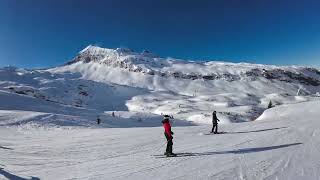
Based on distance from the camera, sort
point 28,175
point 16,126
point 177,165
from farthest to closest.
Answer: point 16,126 → point 177,165 → point 28,175

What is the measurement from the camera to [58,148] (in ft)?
80.5

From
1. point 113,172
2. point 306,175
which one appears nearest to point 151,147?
point 113,172

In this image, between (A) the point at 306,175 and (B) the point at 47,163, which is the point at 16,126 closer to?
(B) the point at 47,163

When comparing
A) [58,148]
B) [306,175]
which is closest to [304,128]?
[306,175]

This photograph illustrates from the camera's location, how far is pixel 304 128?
29.4 metres

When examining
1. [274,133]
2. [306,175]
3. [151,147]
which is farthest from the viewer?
[274,133]

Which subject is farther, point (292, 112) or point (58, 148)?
point (292, 112)

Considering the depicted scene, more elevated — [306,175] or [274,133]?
[274,133]

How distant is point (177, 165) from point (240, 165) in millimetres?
2854

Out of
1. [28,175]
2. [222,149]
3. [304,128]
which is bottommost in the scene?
[28,175]

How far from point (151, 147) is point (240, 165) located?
8.08 meters

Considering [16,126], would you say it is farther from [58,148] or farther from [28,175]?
[28,175]

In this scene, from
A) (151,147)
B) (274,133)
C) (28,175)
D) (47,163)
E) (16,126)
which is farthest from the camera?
(16,126)

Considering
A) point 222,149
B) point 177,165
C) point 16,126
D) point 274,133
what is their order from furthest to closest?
point 16,126 < point 274,133 < point 222,149 < point 177,165
